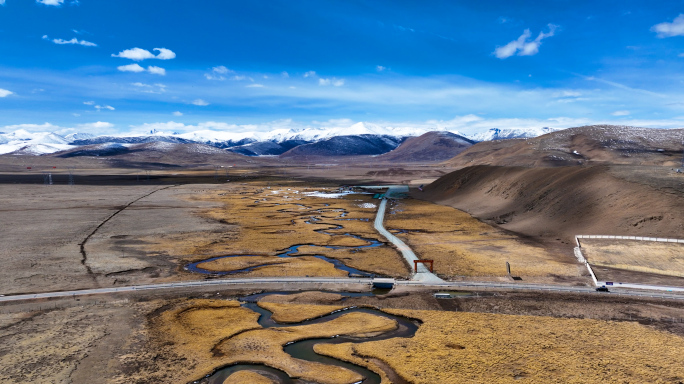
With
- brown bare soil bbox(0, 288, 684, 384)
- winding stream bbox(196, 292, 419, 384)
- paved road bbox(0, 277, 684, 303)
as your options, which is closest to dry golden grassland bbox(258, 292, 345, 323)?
brown bare soil bbox(0, 288, 684, 384)

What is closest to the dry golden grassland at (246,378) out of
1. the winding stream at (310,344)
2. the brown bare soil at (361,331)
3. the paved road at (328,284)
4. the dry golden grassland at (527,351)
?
the winding stream at (310,344)

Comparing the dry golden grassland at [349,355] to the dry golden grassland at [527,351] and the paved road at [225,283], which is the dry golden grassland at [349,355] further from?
the paved road at [225,283]

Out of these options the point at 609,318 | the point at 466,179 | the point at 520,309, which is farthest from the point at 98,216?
the point at 466,179

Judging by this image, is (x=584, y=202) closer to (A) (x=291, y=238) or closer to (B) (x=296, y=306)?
(A) (x=291, y=238)

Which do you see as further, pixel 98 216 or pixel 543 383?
pixel 98 216

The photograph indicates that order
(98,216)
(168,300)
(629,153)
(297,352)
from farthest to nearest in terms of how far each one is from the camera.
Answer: (629,153), (98,216), (168,300), (297,352)

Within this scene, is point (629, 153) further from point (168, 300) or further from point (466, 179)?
point (168, 300)

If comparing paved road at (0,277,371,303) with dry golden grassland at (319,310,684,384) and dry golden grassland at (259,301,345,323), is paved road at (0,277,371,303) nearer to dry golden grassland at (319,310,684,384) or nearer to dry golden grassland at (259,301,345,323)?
dry golden grassland at (259,301,345,323)
